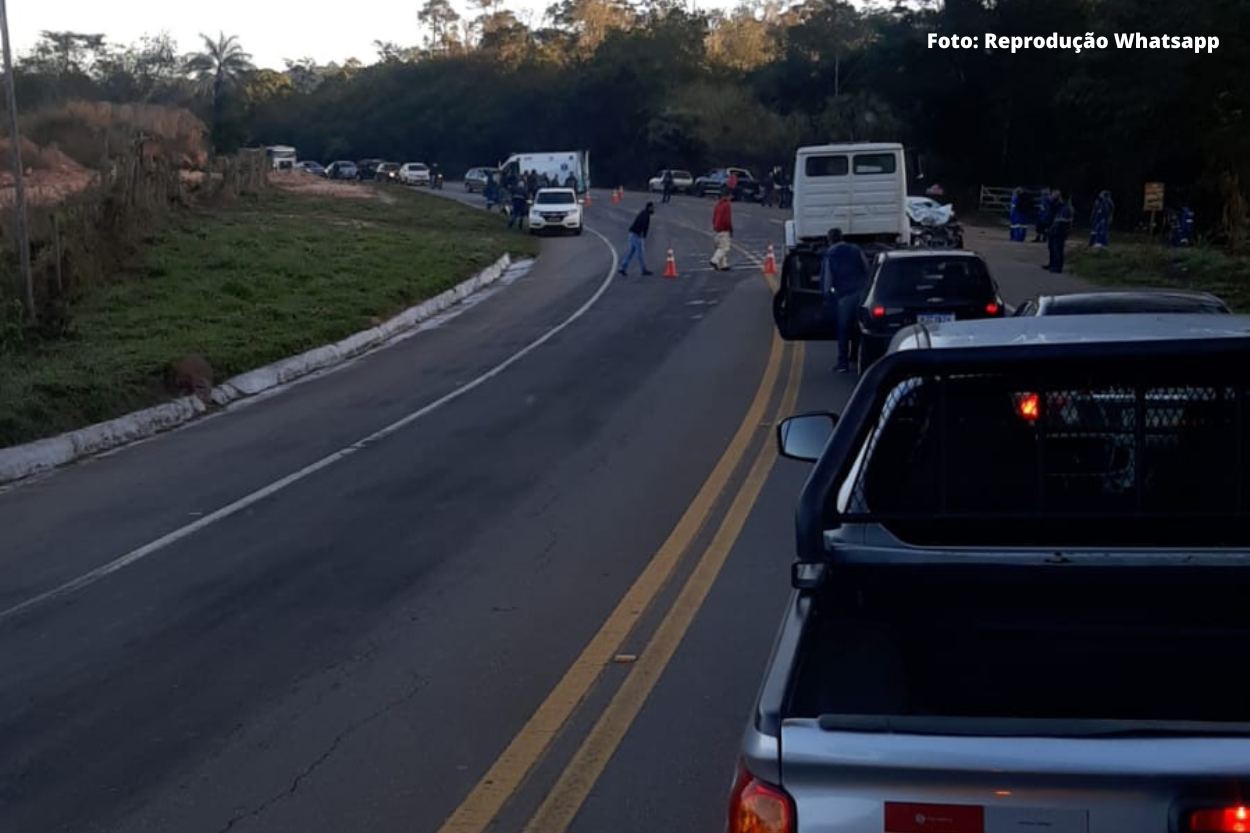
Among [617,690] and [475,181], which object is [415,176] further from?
[617,690]

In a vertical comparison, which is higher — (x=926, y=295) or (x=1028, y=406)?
(x=1028, y=406)

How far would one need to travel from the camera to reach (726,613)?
9.20m

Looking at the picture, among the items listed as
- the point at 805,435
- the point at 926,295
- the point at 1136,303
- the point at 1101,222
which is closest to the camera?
the point at 805,435

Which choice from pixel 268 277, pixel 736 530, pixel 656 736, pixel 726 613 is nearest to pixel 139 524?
pixel 736 530

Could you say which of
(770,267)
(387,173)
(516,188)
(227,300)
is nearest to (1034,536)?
(227,300)

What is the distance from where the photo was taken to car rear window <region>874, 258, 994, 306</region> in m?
18.4

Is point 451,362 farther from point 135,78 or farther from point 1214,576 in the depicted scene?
point 135,78

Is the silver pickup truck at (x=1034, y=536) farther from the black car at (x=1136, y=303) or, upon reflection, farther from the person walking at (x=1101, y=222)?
the person walking at (x=1101, y=222)

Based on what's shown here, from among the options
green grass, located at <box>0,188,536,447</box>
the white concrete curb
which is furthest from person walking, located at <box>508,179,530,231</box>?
the white concrete curb

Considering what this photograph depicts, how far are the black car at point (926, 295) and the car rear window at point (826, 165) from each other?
1487 centimetres

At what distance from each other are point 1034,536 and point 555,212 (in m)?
47.4

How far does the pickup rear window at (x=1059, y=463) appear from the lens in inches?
169

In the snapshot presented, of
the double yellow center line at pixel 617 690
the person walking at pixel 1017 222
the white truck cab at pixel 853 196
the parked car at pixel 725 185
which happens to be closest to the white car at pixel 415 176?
the parked car at pixel 725 185

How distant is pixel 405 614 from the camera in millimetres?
9539
